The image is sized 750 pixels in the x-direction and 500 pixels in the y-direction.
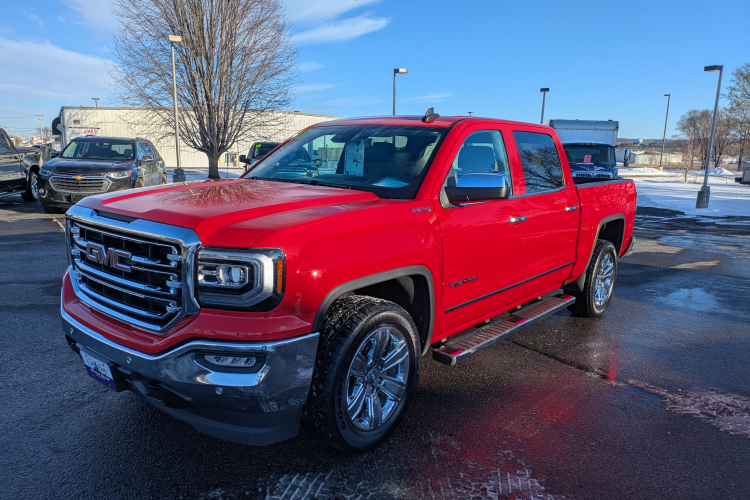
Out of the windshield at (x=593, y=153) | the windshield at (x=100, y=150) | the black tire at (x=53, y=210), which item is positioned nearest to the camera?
the black tire at (x=53, y=210)

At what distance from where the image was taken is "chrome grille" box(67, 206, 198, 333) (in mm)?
2430

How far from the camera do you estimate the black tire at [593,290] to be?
5.39 metres

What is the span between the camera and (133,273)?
2666mm

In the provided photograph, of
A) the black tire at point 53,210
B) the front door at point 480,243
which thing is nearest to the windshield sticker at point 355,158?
the front door at point 480,243

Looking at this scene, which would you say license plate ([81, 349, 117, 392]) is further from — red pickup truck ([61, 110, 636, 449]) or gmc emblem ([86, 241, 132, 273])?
gmc emblem ([86, 241, 132, 273])

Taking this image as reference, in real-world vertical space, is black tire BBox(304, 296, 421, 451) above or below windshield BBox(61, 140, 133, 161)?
below

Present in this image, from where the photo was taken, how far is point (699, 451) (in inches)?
123

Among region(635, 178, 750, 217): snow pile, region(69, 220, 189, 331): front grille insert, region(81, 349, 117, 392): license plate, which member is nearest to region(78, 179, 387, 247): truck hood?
region(69, 220, 189, 331): front grille insert

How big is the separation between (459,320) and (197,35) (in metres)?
21.7

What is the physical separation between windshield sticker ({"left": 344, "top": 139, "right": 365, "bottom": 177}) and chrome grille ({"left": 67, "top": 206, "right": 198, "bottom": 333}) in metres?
1.51

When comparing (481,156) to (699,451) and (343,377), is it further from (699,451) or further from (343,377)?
(699,451)

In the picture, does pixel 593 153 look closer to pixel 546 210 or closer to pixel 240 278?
pixel 546 210

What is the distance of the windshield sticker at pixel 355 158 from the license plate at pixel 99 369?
1914 millimetres

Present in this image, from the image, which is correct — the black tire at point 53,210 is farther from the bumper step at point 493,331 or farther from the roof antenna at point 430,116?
the bumper step at point 493,331
